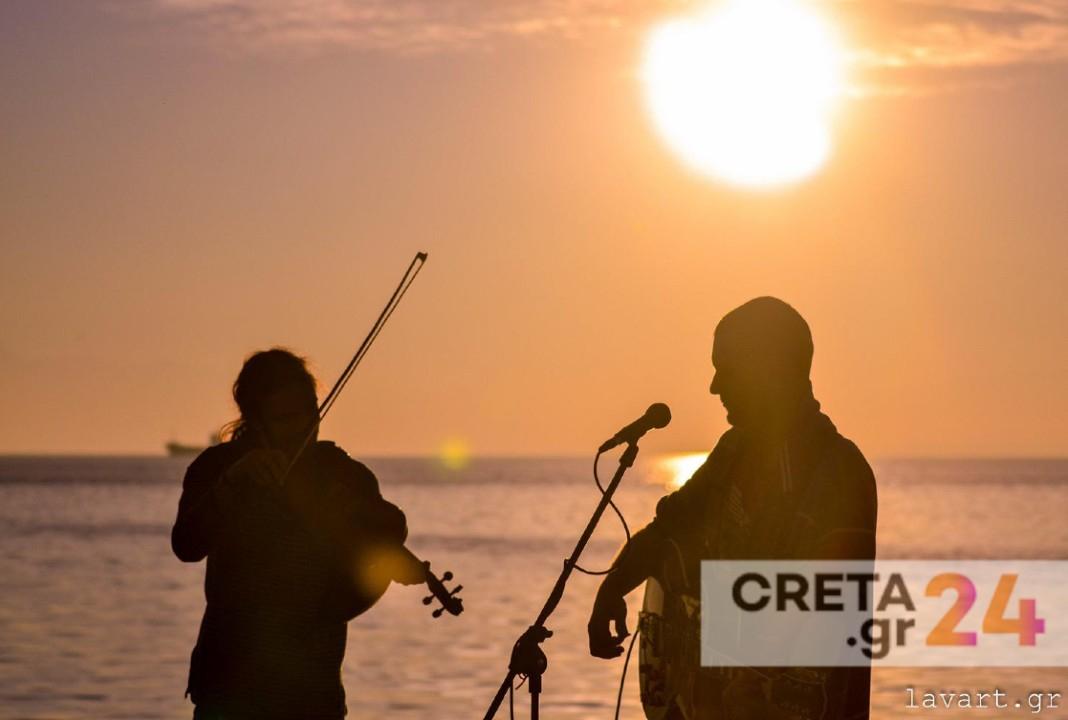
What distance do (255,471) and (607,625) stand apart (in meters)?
1.10

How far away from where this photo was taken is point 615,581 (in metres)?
4.82

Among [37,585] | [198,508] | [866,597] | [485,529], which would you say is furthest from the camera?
[485,529]

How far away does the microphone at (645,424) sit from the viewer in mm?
5004

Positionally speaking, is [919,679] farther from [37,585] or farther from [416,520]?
[416,520]

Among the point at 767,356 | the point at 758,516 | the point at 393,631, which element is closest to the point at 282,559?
the point at 758,516

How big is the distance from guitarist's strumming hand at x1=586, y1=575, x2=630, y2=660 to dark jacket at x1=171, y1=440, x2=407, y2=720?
2.25ft

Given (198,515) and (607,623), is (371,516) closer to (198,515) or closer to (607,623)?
(198,515)

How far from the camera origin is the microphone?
500 centimetres

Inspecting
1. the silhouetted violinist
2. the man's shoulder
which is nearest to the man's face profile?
the man's shoulder

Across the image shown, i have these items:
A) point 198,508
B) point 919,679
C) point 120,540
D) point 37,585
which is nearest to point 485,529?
A: point 120,540

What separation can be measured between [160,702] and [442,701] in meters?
2.33

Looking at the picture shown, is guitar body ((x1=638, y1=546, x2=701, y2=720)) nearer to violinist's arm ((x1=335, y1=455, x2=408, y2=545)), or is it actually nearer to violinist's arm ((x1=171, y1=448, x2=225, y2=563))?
violinist's arm ((x1=335, y1=455, x2=408, y2=545))

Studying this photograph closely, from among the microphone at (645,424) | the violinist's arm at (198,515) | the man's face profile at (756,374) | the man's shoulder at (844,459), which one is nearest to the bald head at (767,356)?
the man's face profile at (756,374)

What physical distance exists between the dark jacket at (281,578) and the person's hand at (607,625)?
2.26ft
